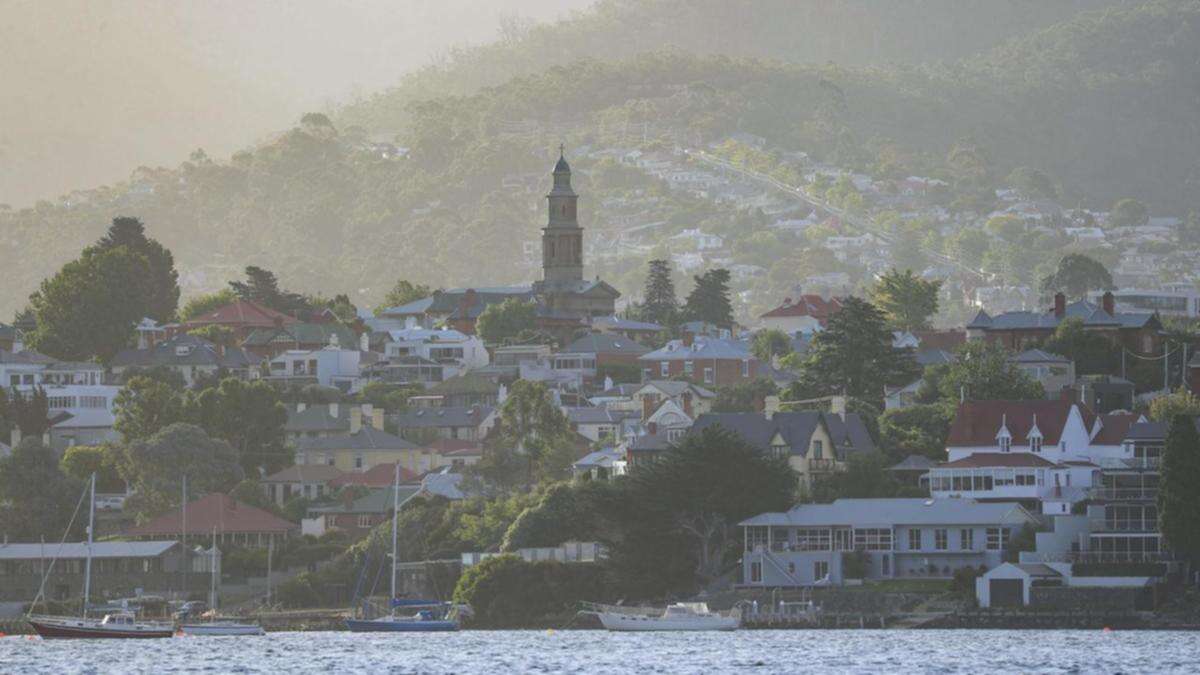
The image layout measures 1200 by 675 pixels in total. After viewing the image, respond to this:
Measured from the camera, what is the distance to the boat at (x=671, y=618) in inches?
4392

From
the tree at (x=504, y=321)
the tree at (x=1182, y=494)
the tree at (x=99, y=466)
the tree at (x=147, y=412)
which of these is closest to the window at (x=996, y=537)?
the tree at (x=1182, y=494)

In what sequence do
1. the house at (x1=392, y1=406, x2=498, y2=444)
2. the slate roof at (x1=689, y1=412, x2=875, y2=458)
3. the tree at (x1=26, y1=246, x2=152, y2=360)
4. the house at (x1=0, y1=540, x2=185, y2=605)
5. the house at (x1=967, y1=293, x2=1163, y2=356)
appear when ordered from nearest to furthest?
the slate roof at (x1=689, y1=412, x2=875, y2=458) < the house at (x1=0, y1=540, x2=185, y2=605) < the house at (x1=967, y1=293, x2=1163, y2=356) < the house at (x1=392, y1=406, x2=498, y2=444) < the tree at (x1=26, y1=246, x2=152, y2=360)

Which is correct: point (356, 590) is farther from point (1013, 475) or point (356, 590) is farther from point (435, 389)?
point (435, 389)

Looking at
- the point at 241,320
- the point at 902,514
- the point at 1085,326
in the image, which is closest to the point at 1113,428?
the point at 902,514

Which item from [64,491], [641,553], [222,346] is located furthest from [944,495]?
[222,346]

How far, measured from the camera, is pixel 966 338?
→ 170 meters

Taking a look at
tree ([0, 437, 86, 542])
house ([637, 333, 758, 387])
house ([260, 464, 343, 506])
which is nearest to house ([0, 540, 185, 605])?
tree ([0, 437, 86, 542])

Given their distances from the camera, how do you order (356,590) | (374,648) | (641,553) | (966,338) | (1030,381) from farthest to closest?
1. (966,338)
2. (1030,381)
3. (356,590)
4. (641,553)
5. (374,648)

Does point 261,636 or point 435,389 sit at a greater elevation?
point 435,389

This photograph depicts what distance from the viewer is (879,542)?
384 ft

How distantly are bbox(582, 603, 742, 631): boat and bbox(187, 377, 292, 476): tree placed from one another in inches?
1680

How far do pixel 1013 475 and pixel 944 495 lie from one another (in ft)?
9.08

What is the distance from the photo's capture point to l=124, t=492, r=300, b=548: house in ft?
445

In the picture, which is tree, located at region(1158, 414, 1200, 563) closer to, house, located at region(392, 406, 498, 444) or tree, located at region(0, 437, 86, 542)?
tree, located at region(0, 437, 86, 542)
